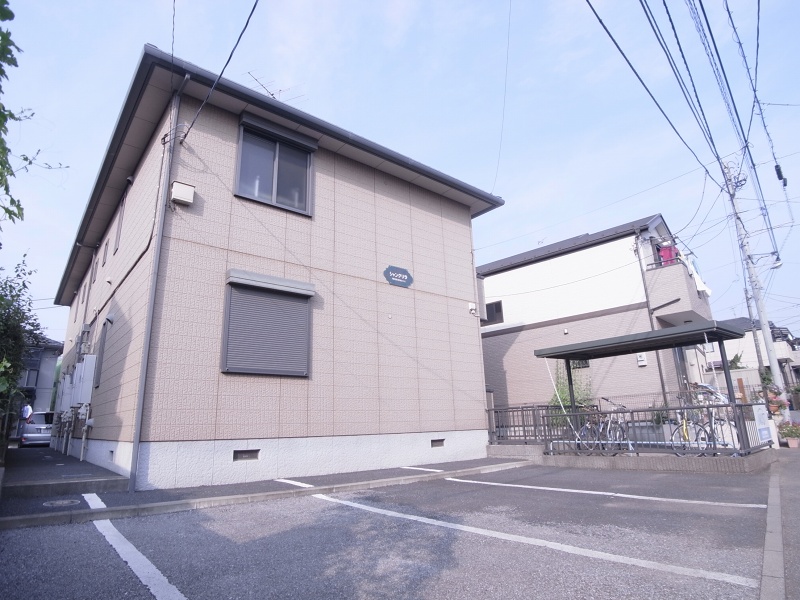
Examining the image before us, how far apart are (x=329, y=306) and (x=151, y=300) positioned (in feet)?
9.90

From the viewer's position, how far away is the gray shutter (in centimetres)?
744

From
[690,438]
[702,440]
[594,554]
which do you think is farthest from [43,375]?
[594,554]

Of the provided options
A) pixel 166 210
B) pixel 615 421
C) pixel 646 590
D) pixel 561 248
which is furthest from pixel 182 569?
pixel 561 248

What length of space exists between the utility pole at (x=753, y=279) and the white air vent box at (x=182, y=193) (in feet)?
56.0

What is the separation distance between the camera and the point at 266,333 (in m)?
7.83

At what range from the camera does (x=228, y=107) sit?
8.20 m

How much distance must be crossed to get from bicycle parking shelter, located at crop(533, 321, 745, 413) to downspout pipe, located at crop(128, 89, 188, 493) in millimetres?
7760

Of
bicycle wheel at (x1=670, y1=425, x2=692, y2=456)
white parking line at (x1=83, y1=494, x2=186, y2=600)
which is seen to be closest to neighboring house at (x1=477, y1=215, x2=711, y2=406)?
bicycle wheel at (x1=670, y1=425, x2=692, y2=456)

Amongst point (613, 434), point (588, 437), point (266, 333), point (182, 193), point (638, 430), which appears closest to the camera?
point (182, 193)

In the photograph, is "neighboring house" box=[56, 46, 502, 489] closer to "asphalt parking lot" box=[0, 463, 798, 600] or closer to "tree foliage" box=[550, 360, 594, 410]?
"asphalt parking lot" box=[0, 463, 798, 600]

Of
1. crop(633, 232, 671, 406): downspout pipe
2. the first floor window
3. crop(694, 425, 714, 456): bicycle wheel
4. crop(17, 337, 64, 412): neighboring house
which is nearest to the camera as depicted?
the first floor window

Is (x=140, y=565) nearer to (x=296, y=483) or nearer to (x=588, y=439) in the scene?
(x=296, y=483)

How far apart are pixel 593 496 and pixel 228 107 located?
8224 mm

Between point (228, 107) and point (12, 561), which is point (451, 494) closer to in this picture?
point (12, 561)
